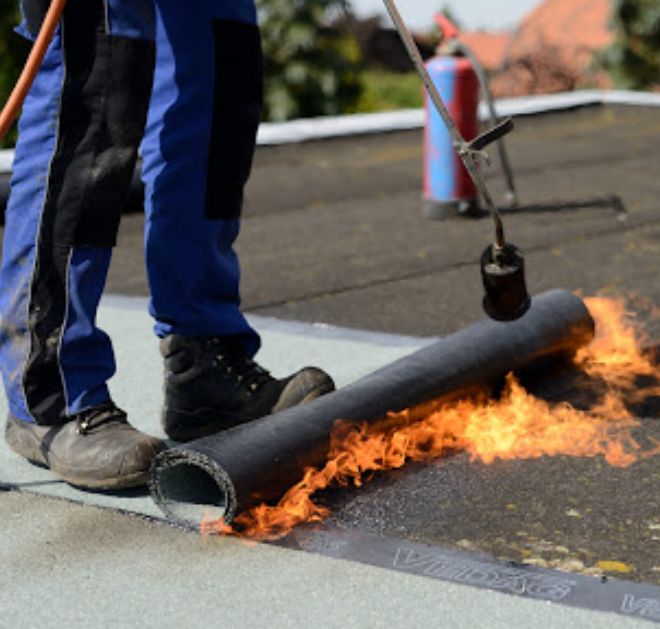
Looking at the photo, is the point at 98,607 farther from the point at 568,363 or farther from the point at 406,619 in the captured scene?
the point at 568,363

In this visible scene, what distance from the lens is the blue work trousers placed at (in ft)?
10.8

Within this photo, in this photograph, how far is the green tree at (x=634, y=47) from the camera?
15656mm

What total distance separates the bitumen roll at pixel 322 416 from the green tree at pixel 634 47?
11909mm

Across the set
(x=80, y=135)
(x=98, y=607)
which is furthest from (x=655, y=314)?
(x=98, y=607)

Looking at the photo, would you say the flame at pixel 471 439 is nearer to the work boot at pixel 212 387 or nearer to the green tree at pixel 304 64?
the work boot at pixel 212 387

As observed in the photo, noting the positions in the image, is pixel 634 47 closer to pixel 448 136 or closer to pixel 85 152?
pixel 448 136

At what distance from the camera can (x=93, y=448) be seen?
10.9 feet

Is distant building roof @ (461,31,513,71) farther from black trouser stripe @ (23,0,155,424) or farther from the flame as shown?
black trouser stripe @ (23,0,155,424)

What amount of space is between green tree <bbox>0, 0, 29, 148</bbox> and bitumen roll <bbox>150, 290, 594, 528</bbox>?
732 cm

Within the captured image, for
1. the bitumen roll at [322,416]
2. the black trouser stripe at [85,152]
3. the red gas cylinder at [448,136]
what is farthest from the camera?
the red gas cylinder at [448,136]

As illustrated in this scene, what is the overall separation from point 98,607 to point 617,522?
1.06 metres

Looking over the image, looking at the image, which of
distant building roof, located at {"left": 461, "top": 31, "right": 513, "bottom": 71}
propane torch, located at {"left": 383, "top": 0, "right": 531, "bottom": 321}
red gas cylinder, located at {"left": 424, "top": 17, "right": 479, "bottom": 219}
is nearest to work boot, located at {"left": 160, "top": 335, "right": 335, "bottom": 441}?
propane torch, located at {"left": 383, "top": 0, "right": 531, "bottom": 321}

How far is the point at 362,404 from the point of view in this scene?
3484mm

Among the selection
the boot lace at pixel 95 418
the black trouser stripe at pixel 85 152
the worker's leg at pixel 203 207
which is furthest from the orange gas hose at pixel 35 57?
the boot lace at pixel 95 418
